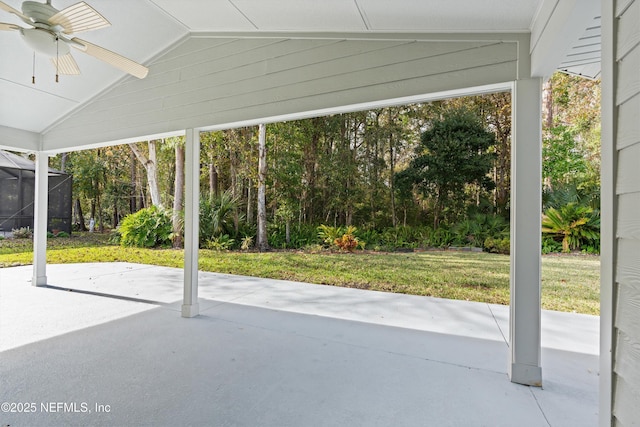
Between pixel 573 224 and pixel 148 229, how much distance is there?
8626 millimetres

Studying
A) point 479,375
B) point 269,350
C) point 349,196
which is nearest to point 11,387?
point 269,350

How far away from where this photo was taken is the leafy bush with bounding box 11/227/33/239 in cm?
803

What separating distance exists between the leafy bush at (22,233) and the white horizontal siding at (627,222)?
11.1 m

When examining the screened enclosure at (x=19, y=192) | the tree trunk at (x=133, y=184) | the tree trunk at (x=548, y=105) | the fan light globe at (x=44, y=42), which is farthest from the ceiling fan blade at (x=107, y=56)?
the tree trunk at (x=133, y=184)

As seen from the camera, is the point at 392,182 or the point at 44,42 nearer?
the point at 44,42

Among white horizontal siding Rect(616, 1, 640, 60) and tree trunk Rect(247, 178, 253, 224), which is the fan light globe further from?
tree trunk Rect(247, 178, 253, 224)

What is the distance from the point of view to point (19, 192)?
800 cm

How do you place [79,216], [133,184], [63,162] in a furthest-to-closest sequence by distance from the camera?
[79,216], [133,184], [63,162]

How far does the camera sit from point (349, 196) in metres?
6.61

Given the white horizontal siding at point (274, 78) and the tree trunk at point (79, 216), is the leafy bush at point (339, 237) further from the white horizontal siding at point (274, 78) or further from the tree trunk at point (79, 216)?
the tree trunk at point (79, 216)

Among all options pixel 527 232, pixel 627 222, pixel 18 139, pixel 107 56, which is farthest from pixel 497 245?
pixel 18 139

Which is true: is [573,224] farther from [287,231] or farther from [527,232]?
[287,231]

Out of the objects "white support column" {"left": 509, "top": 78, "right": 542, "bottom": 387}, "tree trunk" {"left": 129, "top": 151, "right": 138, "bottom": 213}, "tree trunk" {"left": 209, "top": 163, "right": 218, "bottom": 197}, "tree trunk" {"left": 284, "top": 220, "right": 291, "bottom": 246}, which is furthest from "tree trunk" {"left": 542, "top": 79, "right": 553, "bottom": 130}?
"tree trunk" {"left": 129, "top": 151, "right": 138, "bottom": 213}

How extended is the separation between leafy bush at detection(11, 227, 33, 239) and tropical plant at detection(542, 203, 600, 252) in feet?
37.8
